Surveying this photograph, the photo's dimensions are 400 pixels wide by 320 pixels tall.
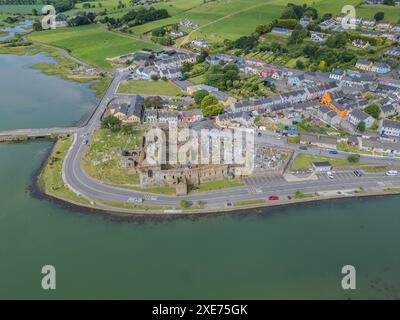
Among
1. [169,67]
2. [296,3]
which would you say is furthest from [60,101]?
[296,3]

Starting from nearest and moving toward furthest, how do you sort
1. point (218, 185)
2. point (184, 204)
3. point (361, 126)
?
point (184, 204)
point (218, 185)
point (361, 126)

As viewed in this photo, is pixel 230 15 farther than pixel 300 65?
Yes

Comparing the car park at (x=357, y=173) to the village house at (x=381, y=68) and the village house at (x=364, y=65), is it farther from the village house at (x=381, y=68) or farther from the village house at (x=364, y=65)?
the village house at (x=364, y=65)

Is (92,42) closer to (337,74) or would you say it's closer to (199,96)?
(199,96)

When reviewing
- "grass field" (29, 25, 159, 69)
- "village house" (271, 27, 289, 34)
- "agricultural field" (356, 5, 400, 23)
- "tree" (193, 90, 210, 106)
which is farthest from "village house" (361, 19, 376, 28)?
"tree" (193, 90, 210, 106)

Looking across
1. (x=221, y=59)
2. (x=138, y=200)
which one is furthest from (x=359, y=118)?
(x=221, y=59)

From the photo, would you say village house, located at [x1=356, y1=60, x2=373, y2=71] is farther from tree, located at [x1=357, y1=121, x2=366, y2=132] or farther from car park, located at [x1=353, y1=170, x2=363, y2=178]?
car park, located at [x1=353, y1=170, x2=363, y2=178]
